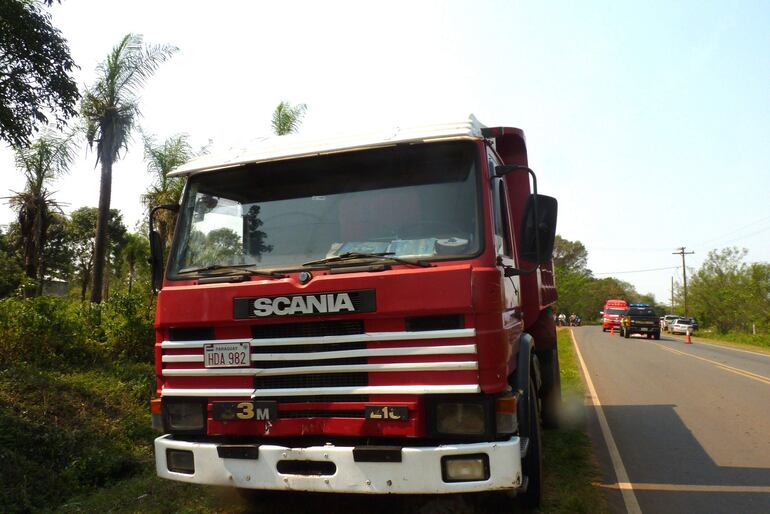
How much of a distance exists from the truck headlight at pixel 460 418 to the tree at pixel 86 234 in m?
39.1

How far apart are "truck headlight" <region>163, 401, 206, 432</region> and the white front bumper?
37cm

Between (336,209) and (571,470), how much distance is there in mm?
3707

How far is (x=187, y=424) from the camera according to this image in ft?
13.4

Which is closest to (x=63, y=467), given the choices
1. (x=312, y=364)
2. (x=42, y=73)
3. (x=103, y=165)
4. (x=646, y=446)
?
(x=312, y=364)

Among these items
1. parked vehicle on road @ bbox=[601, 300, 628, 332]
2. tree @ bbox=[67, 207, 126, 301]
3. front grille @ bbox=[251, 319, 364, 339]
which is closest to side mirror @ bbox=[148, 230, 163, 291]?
front grille @ bbox=[251, 319, 364, 339]

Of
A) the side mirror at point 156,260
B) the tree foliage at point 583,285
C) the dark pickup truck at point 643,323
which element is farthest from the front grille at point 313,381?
the tree foliage at point 583,285

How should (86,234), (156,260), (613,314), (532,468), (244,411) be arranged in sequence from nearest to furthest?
(244,411) → (532,468) → (156,260) → (86,234) → (613,314)

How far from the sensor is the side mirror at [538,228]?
419cm

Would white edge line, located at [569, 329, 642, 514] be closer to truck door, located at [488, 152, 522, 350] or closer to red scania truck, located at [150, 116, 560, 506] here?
red scania truck, located at [150, 116, 560, 506]

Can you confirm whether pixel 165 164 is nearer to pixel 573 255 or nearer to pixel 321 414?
pixel 321 414

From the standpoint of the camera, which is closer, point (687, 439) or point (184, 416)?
point (184, 416)

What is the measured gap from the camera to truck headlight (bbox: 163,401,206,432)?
4.04 m

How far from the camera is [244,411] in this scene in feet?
12.8

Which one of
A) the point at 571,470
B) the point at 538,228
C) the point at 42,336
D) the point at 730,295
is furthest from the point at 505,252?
the point at 730,295
